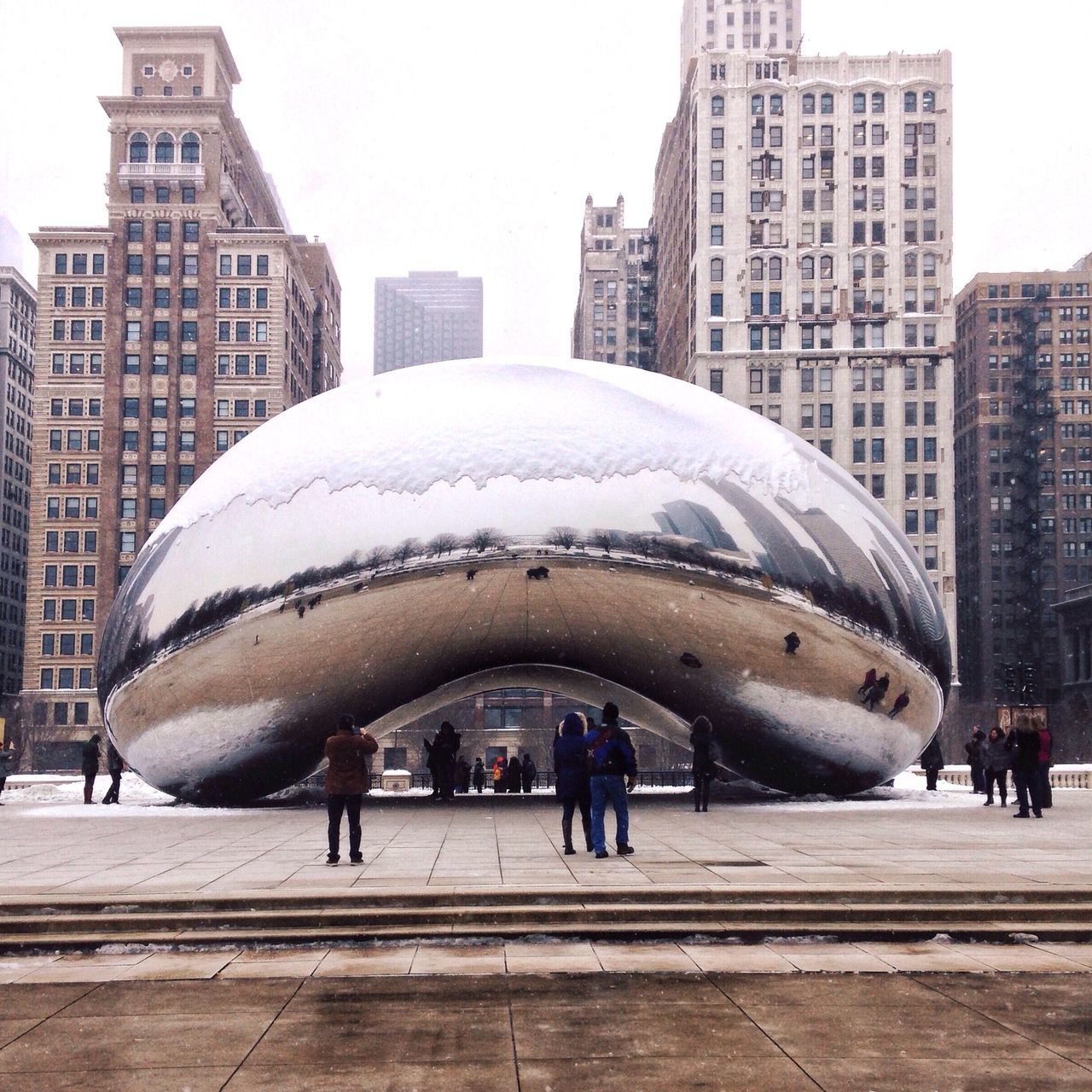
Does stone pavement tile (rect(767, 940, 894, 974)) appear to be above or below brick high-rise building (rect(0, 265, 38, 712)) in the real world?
below

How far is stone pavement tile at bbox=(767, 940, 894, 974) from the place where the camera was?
781cm

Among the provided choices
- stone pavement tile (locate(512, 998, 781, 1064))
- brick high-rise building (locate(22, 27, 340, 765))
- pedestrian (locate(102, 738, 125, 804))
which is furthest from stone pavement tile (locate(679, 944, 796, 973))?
brick high-rise building (locate(22, 27, 340, 765))

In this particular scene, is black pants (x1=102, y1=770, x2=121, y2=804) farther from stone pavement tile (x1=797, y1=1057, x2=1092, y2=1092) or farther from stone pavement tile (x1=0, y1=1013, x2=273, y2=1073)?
stone pavement tile (x1=797, y1=1057, x2=1092, y2=1092)

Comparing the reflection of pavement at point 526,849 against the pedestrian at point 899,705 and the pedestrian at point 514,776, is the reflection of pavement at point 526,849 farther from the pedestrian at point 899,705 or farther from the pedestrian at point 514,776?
the pedestrian at point 514,776

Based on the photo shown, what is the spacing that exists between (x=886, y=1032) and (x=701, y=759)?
41.2 ft

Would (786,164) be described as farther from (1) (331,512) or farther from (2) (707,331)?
(1) (331,512)

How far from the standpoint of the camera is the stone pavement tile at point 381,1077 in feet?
17.9

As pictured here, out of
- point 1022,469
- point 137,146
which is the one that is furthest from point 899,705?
point 1022,469

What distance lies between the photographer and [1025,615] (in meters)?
117

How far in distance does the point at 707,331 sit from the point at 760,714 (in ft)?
267

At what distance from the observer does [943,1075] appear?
555 cm

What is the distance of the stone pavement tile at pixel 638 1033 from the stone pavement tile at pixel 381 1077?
31 centimetres

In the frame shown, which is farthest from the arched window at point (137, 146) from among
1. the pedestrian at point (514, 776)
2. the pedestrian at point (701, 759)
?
the pedestrian at point (701, 759)

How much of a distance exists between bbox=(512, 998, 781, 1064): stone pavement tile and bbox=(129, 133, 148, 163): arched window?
103 meters
